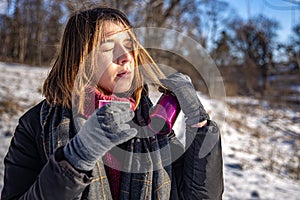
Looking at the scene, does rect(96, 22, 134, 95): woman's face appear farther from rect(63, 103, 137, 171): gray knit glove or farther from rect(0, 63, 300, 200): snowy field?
rect(0, 63, 300, 200): snowy field

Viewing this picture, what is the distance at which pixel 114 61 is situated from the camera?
1.01 meters

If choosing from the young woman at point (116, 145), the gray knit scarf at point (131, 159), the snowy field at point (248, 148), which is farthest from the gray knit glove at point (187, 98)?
the snowy field at point (248, 148)

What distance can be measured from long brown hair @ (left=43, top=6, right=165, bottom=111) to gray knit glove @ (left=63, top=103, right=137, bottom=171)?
0.28 metres

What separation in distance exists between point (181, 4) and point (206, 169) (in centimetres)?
824

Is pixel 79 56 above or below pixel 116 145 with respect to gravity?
above

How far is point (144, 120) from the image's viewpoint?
3.46ft

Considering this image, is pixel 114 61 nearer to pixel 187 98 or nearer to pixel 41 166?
pixel 187 98

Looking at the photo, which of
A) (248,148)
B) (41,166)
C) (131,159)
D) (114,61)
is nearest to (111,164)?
(131,159)

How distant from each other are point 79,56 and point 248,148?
201 inches

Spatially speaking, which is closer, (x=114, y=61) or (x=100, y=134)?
(x=100, y=134)

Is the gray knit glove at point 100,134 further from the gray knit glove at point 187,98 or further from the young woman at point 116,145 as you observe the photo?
the gray knit glove at point 187,98

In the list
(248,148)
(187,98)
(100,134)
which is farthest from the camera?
(248,148)

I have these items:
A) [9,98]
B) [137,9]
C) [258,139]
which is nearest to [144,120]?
[137,9]

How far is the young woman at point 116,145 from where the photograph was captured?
0.96 m
